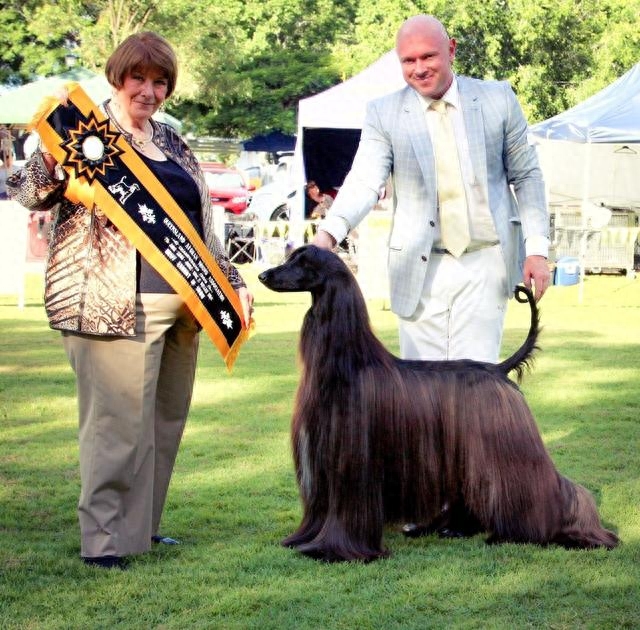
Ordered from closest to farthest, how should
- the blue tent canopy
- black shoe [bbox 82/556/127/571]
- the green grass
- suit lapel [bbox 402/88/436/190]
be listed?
the green grass
black shoe [bbox 82/556/127/571]
suit lapel [bbox 402/88/436/190]
the blue tent canopy

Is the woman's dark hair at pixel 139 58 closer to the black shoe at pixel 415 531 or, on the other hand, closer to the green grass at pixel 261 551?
the green grass at pixel 261 551

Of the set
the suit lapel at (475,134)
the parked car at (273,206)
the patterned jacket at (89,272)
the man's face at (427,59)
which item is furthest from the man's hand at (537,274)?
the parked car at (273,206)

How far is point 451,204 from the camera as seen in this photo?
16.2 feet

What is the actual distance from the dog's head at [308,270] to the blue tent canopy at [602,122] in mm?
12222

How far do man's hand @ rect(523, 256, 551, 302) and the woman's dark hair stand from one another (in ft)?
5.30

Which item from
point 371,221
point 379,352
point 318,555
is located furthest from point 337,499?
point 371,221

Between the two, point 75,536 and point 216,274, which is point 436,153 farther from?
point 75,536

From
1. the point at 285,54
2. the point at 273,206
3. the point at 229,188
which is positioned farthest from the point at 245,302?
the point at 285,54

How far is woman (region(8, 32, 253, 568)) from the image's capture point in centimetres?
445

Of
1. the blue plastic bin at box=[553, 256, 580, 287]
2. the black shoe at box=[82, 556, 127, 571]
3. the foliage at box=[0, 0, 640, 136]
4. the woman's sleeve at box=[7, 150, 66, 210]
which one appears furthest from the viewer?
the foliage at box=[0, 0, 640, 136]

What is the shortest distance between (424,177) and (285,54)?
4386 centimetres

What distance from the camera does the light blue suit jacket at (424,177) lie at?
16.1ft

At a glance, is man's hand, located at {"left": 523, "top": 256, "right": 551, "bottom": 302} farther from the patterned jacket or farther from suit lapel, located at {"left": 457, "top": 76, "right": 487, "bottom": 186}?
the patterned jacket

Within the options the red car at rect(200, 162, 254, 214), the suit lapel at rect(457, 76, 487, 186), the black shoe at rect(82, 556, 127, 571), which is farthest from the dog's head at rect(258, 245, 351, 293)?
the red car at rect(200, 162, 254, 214)
